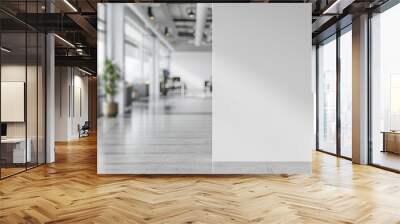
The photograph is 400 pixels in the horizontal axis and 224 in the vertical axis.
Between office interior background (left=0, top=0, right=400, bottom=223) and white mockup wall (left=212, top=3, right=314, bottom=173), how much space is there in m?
0.31

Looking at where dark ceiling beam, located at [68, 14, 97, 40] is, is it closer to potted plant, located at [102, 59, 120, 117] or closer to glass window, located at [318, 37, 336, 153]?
potted plant, located at [102, 59, 120, 117]

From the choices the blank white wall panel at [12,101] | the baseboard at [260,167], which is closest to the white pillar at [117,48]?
the blank white wall panel at [12,101]

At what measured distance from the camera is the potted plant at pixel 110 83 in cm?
552

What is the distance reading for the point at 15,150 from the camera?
6.11 m

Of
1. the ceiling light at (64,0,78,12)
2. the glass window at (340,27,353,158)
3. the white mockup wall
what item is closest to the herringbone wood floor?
the white mockup wall

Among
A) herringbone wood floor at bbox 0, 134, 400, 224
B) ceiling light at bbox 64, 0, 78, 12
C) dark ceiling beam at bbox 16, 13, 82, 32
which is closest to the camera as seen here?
herringbone wood floor at bbox 0, 134, 400, 224

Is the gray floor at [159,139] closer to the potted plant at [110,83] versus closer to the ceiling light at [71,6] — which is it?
the potted plant at [110,83]

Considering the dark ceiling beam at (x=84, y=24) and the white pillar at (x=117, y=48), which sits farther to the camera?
the dark ceiling beam at (x=84, y=24)

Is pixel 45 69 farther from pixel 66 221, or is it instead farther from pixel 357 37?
pixel 357 37

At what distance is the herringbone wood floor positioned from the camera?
3602 mm

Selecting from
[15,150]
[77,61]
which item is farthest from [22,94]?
[77,61]

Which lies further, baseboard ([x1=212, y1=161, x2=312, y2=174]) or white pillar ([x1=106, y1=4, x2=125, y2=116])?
baseboard ([x1=212, y1=161, x2=312, y2=174])

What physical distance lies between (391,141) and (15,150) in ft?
20.1

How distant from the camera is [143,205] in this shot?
4.06m
